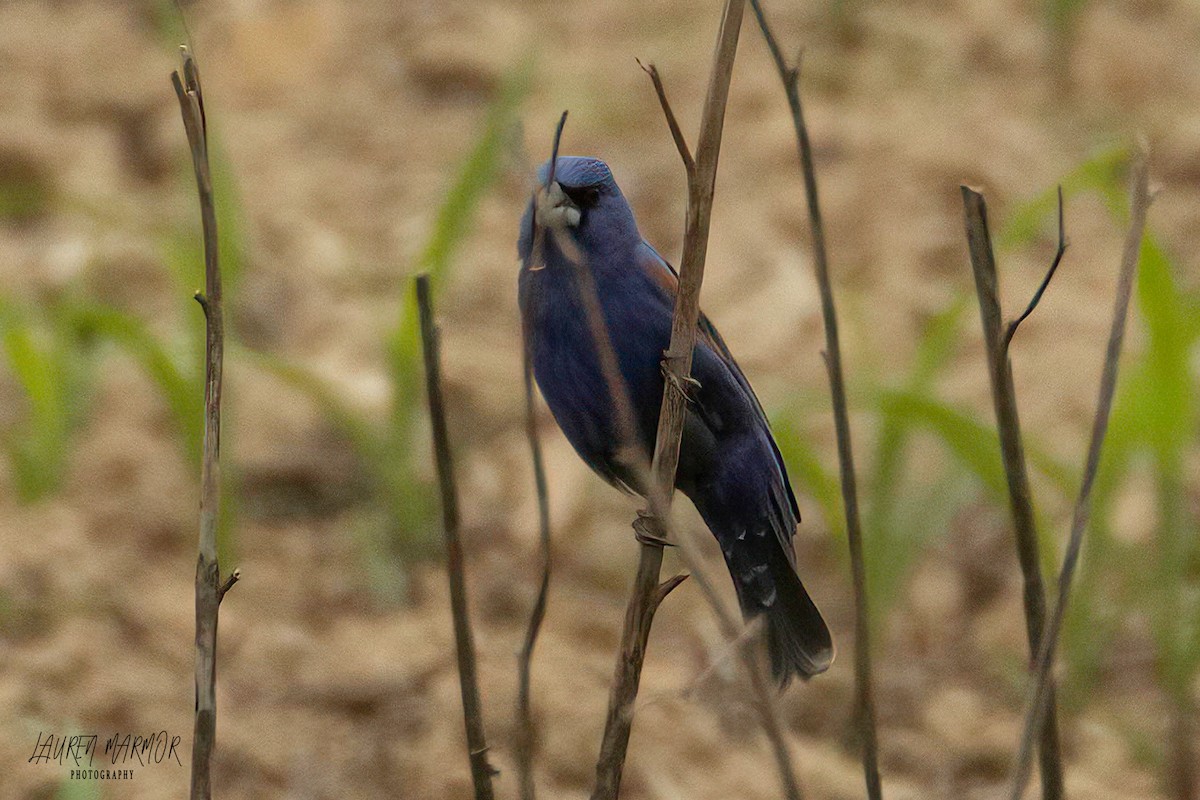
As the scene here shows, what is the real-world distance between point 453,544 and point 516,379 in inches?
117

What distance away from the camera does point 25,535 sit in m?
3.64

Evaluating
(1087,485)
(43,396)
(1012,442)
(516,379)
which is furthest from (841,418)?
(516,379)

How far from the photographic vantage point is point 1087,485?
1.59m

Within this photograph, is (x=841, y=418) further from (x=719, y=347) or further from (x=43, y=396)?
(x=43, y=396)

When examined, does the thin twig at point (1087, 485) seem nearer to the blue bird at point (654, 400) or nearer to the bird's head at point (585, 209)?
the blue bird at point (654, 400)

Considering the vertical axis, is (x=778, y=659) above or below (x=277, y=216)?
below

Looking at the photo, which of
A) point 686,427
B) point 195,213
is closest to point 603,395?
point 686,427

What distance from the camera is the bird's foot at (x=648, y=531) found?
72.1 inches

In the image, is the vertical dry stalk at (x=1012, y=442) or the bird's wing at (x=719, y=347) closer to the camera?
the vertical dry stalk at (x=1012, y=442)

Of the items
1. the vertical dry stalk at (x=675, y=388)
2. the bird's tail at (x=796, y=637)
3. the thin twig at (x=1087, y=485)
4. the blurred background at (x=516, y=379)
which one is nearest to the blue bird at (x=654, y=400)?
the bird's tail at (x=796, y=637)

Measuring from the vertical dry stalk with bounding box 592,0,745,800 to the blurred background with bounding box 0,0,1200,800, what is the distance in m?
0.20

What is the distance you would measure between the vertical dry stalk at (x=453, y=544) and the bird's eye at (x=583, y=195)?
1.64 ft

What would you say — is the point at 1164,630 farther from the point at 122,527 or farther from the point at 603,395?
the point at 122,527

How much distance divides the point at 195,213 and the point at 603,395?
116 inches
